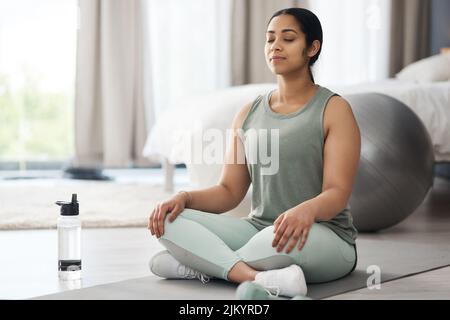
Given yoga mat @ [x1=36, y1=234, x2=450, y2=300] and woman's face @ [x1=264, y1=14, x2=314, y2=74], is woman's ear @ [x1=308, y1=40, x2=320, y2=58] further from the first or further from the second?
yoga mat @ [x1=36, y1=234, x2=450, y2=300]

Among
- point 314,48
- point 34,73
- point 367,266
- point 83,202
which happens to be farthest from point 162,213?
point 34,73

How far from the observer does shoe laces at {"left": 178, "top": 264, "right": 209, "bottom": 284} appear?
2219mm

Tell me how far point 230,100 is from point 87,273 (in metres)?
1.48

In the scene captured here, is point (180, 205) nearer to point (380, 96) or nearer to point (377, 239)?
point (377, 239)

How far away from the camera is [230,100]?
3.69 m

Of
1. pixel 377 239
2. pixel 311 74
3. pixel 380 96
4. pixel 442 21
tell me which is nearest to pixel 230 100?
pixel 380 96

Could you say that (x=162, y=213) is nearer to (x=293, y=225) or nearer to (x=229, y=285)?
(x=229, y=285)

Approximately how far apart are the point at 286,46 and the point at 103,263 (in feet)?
3.11

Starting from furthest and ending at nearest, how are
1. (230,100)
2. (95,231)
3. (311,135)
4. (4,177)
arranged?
(4,177) → (230,100) → (95,231) → (311,135)

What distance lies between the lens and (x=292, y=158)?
2.21m

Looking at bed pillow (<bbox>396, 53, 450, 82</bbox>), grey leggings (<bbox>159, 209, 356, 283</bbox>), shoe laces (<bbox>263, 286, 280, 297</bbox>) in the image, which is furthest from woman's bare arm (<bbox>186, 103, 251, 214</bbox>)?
bed pillow (<bbox>396, 53, 450, 82</bbox>)

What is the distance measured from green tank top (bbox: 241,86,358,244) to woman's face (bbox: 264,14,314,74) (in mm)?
126

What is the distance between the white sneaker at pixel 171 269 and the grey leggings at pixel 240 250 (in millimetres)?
33

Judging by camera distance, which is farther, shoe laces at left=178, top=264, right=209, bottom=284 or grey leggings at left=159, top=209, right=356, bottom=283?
shoe laces at left=178, top=264, right=209, bottom=284
